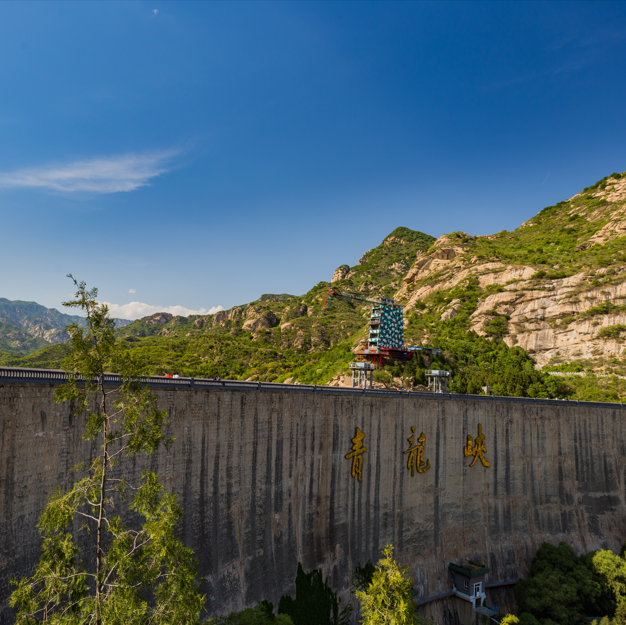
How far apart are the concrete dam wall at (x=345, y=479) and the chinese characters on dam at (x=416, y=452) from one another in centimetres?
11

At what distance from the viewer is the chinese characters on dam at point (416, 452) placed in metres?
24.3

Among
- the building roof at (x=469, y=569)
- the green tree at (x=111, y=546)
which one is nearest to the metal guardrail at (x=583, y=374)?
the building roof at (x=469, y=569)

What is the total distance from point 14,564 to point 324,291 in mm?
114498

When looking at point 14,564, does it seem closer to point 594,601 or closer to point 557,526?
point 594,601

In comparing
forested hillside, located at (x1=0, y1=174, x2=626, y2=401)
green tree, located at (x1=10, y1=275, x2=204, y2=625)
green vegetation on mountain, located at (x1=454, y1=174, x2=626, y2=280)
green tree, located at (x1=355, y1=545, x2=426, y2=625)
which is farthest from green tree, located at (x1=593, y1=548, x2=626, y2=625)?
green vegetation on mountain, located at (x1=454, y1=174, x2=626, y2=280)

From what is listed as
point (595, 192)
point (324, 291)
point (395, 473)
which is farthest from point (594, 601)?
point (324, 291)

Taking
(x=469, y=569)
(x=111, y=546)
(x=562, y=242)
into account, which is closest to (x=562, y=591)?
(x=469, y=569)

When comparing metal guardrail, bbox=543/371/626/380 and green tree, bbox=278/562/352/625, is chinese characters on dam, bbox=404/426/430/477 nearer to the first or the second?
green tree, bbox=278/562/352/625

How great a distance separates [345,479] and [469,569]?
11.5 meters

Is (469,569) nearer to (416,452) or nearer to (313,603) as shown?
(416,452)

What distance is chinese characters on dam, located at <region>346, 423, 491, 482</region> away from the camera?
24.3 metres

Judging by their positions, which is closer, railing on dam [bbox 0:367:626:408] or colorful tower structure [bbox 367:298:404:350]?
railing on dam [bbox 0:367:626:408]

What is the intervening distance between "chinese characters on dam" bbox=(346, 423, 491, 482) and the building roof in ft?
21.2

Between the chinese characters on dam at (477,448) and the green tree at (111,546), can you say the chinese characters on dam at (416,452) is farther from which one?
the green tree at (111,546)
